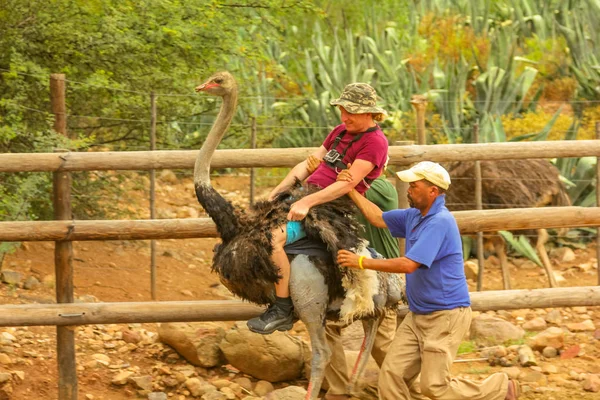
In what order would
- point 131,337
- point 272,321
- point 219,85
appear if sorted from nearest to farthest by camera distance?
point 272,321 < point 219,85 < point 131,337

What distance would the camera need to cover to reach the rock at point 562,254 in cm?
960

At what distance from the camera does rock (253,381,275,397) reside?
19.8 ft

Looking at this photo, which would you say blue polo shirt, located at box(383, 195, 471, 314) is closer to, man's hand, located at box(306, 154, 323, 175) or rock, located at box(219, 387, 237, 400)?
man's hand, located at box(306, 154, 323, 175)

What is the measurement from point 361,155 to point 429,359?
1.01m

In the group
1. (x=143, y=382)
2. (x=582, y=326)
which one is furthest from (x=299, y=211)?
(x=582, y=326)

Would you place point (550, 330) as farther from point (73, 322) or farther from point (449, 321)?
point (73, 322)

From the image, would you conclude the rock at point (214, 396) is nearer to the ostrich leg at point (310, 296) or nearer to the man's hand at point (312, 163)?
the ostrich leg at point (310, 296)

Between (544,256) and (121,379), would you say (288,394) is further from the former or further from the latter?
(544,256)

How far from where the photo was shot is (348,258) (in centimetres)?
466

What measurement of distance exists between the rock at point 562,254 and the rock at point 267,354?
13.9ft

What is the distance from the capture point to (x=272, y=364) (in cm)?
605

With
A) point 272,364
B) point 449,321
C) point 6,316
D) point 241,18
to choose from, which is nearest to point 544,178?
point 241,18

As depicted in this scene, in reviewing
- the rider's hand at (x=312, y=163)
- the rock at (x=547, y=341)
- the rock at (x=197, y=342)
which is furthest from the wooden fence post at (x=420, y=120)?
the rider's hand at (x=312, y=163)

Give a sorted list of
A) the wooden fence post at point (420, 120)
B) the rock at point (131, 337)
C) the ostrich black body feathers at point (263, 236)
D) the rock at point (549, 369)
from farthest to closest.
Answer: the wooden fence post at point (420, 120) < the rock at point (131, 337) < the rock at point (549, 369) < the ostrich black body feathers at point (263, 236)
